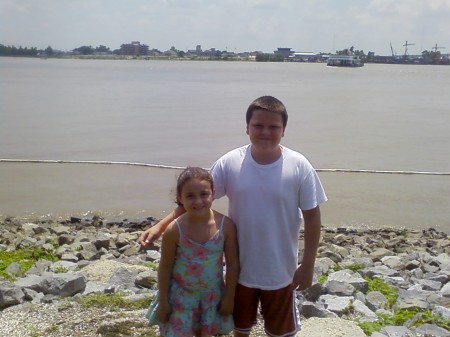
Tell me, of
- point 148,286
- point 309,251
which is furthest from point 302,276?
point 148,286

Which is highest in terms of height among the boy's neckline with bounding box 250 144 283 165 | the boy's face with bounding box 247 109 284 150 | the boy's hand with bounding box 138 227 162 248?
the boy's face with bounding box 247 109 284 150

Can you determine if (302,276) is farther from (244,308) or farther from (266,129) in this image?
(266,129)

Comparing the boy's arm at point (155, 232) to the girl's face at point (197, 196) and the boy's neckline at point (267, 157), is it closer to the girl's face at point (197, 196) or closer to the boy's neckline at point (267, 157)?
the girl's face at point (197, 196)

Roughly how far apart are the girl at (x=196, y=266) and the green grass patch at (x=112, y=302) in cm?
A: 146

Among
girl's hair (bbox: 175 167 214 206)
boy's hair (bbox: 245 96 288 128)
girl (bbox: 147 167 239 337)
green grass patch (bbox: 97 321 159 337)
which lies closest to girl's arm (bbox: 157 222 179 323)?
girl (bbox: 147 167 239 337)

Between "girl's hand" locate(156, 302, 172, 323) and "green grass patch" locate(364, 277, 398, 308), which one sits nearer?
"girl's hand" locate(156, 302, 172, 323)

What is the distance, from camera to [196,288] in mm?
3604

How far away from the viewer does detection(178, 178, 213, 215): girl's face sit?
140 inches

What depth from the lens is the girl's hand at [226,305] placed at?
3.63 metres

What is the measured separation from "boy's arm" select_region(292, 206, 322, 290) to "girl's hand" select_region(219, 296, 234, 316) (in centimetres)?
37

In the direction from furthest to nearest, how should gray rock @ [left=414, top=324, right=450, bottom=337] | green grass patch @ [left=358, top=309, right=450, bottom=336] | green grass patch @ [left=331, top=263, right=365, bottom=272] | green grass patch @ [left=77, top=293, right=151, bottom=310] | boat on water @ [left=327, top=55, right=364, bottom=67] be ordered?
boat on water @ [left=327, top=55, right=364, bottom=67]
green grass patch @ [left=331, top=263, right=365, bottom=272]
green grass patch @ [left=77, top=293, right=151, bottom=310]
green grass patch @ [left=358, top=309, right=450, bottom=336]
gray rock @ [left=414, top=324, right=450, bottom=337]

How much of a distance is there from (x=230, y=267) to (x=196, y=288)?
22 cm

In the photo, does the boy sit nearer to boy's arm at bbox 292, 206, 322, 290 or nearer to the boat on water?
boy's arm at bbox 292, 206, 322, 290

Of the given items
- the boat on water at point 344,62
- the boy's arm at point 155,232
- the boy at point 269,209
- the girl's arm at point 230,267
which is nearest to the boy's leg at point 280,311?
the boy at point 269,209
